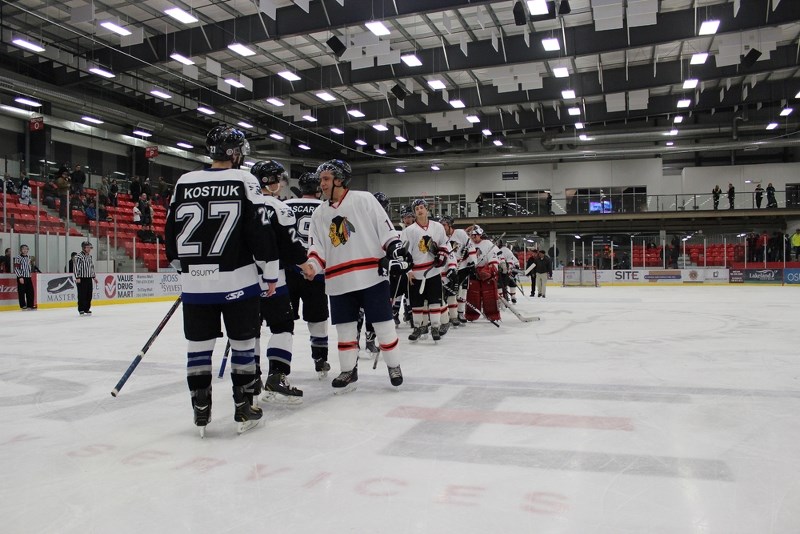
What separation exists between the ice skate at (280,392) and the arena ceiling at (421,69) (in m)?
10.6

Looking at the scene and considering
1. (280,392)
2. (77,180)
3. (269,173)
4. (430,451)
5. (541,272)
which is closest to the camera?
(430,451)

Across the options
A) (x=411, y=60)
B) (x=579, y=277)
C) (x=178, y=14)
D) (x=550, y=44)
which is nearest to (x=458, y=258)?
A: (x=550, y=44)

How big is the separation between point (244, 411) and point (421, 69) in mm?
15584

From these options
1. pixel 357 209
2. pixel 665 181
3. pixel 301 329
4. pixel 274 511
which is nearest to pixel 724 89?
pixel 665 181

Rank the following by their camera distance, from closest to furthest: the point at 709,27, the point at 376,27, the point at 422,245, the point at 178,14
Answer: the point at 422,245, the point at 178,14, the point at 376,27, the point at 709,27

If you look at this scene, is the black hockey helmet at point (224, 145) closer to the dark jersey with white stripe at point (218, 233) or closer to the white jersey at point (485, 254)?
the dark jersey with white stripe at point (218, 233)

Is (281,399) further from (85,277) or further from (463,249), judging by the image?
(85,277)

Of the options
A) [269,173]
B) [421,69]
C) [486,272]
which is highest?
[421,69]

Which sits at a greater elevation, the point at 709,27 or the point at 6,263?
the point at 709,27

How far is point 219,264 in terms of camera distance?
2.85 meters

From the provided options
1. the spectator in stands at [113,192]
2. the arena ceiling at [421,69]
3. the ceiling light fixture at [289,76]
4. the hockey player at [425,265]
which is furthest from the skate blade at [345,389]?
the spectator in stands at [113,192]

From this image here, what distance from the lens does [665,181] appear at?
102ft

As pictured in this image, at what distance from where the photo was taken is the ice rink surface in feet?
6.12

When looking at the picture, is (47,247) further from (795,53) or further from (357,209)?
(795,53)
